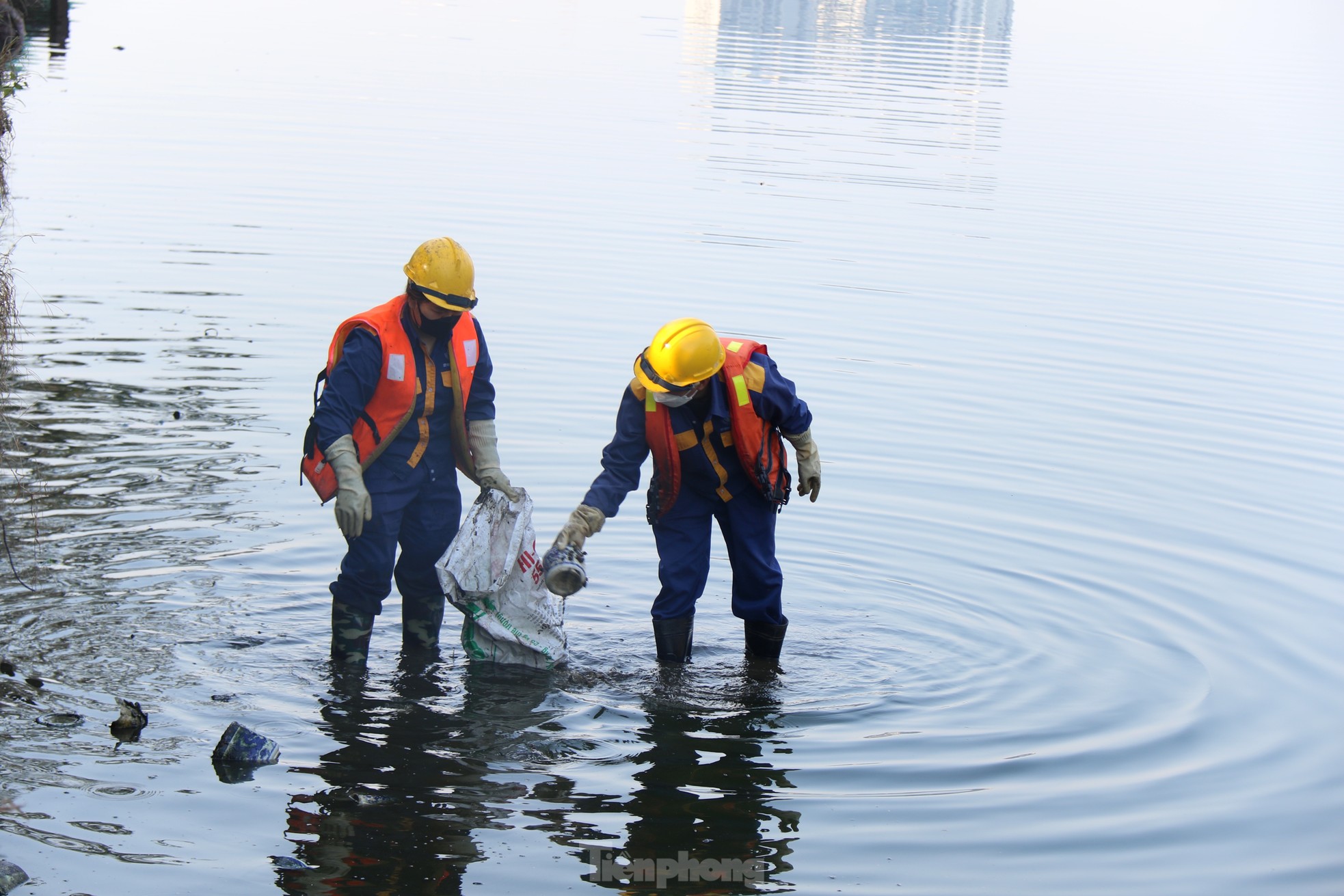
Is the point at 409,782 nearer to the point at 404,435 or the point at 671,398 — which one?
the point at 404,435

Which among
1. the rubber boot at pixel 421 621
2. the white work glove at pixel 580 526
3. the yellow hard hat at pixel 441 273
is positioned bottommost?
the rubber boot at pixel 421 621

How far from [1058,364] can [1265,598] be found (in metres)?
4.73

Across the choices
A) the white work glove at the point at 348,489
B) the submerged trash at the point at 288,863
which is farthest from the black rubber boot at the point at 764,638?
the submerged trash at the point at 288,863

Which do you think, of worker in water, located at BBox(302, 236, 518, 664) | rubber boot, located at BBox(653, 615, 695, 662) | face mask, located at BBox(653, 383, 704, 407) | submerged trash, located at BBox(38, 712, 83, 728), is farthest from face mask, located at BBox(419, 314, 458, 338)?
submerged trash, located at BBox(38, 712, 83, 728)

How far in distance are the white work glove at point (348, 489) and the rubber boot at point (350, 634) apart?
1.84 ft

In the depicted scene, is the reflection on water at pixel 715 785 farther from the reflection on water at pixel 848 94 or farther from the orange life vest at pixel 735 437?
the reflection on water at pixel 848 94

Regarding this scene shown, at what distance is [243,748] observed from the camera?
208 inches

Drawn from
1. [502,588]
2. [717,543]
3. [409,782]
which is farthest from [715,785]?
[717,543]

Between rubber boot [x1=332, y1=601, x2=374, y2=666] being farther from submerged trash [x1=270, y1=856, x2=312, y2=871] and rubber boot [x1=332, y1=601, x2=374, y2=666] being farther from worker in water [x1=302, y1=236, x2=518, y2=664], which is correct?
submerged trash [x1=270, y1=856, x2=312, y2=871]

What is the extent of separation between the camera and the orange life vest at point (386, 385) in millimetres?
5750

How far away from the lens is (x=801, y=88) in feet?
103

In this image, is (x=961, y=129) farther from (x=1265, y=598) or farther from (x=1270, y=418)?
(x=1265, y=598)

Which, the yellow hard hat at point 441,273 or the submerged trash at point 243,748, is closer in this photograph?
the submerged trash at point 243,748

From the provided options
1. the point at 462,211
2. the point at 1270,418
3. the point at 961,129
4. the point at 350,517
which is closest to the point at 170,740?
the point at 350,517
